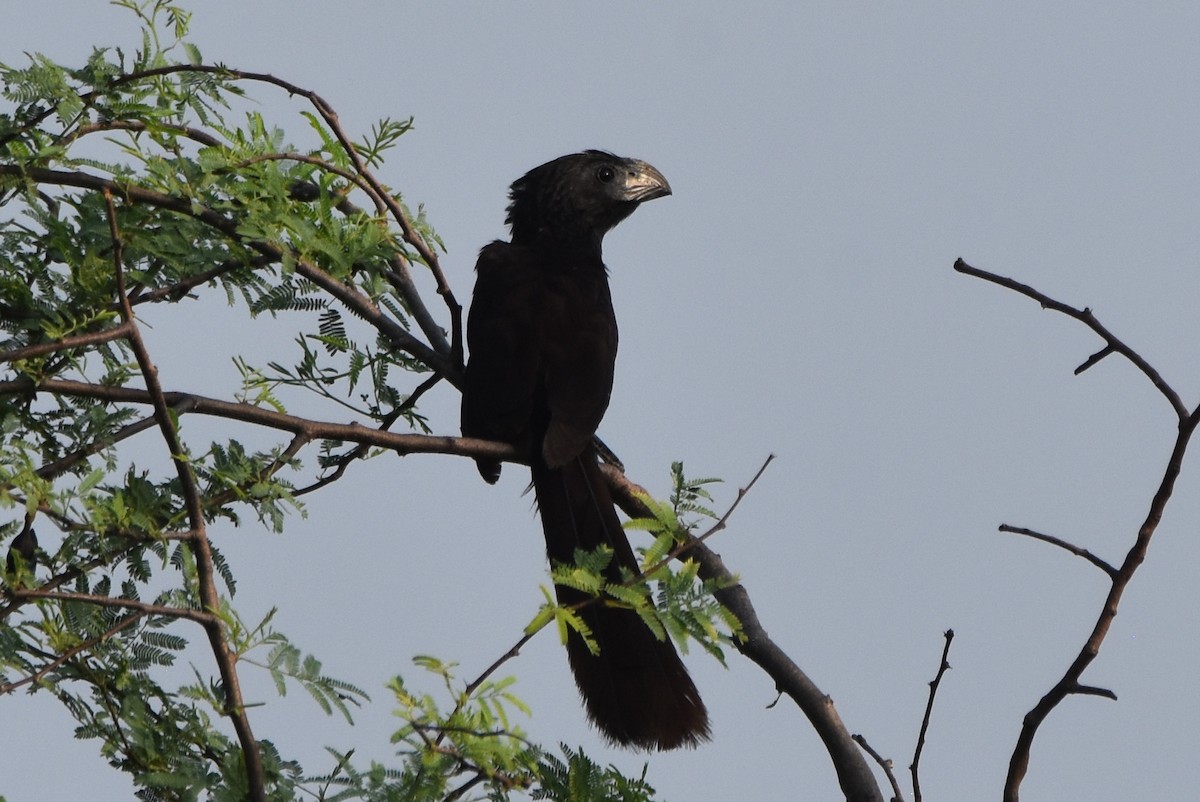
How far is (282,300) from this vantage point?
403 cm

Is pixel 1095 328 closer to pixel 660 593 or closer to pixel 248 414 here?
pixel 660 593

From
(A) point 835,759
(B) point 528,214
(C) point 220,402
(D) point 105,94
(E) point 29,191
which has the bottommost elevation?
(A) point 835,759

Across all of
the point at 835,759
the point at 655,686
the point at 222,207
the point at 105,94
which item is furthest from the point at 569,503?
the point at 105,94

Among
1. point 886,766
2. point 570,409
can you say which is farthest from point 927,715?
point 570,409

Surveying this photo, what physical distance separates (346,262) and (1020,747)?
220 cm

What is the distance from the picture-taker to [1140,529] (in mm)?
2781

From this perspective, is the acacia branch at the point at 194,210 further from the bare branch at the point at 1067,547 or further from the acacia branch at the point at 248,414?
the bare branch at the point at 1067,547

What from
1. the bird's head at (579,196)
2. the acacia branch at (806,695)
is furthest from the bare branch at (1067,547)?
the bird's head at (579,196)

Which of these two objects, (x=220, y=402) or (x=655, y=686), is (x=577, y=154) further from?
(x=220, y=402)

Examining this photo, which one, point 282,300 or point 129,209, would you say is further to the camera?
point 282,300

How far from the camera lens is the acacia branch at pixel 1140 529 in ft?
8.96

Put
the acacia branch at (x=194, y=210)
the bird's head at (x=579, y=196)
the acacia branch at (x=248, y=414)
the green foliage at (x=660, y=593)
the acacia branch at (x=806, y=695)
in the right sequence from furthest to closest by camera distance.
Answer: the bird's head at (x=579, y=196)
the acacia branch at (x=806, y=695)
the acacia branch at (x=194, y=210)
the acacia branch at (x=248, y=414)
the green foliage at (x=660, y=593)

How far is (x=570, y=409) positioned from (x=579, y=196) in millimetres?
1397

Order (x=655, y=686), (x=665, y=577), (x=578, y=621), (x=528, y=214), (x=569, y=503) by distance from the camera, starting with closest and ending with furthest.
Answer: (x=578, y=621), (x=665, y=577), (x=655, y=686), (x=569, y=503), (x=528, y=214)
